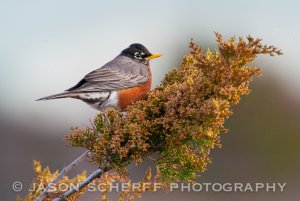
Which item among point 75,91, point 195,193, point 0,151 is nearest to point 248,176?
point 195,193

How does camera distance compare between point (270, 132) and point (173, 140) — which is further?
point (270, 132)

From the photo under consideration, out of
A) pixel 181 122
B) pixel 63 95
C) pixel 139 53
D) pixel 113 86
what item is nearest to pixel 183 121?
pixel 181 122

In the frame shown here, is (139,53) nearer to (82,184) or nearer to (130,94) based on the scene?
(130,94)

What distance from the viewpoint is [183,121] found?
4.17m

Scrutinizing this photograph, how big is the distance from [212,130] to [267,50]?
63cm

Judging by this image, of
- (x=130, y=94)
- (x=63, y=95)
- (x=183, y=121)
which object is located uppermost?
(x=183, y=121)

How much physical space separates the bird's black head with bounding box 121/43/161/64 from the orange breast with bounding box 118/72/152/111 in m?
0.93

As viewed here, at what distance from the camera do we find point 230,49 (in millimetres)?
4148

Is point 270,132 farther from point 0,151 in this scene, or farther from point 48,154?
point 0,151

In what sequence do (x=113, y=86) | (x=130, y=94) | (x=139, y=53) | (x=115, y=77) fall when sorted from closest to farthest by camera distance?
(x=130, y=94), (x=113, y=86), (x=115, y=77), (x=139, y=53)

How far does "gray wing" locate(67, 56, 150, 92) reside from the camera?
6105mm

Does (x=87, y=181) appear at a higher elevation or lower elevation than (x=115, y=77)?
lower

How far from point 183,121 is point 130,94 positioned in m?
2.02

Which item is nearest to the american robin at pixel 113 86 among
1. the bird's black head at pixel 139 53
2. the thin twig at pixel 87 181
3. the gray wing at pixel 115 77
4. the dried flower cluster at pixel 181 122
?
the gray wing at pixel 115 77
